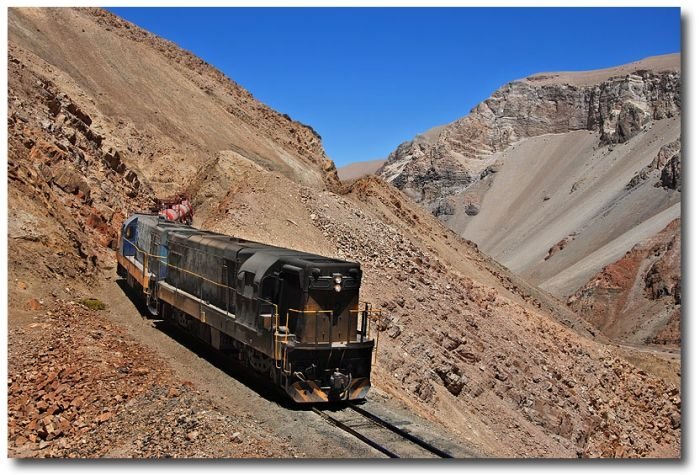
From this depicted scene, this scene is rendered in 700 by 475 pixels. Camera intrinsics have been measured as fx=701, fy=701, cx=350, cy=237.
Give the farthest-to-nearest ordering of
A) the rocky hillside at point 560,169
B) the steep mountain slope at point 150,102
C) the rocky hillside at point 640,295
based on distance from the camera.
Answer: the rocky hillside at point 560,169 < the rocky hillside at point 640,295 < the steep mountain slope at point 150,102

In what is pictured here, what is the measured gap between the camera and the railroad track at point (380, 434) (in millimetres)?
12539

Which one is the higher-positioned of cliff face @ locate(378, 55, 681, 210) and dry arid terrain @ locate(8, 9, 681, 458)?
cliff face @ locate(378, 55, 681, 210)

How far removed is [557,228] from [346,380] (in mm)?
101942

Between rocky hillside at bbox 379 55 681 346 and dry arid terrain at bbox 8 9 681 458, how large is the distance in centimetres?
3618

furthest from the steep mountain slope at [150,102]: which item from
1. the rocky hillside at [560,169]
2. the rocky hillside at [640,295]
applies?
the rocky hillside at [560,169]

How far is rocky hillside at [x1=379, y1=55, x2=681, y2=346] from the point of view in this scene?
93188 mm

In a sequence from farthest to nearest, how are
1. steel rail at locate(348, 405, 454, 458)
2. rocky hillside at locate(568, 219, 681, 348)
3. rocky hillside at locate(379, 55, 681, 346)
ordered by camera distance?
1. rocky hillside at locate(379, 55, 681, 346)
2. rocky hillside at locate(568, 219, 681, 348)
3. steel rail at locate(348, 405, 454, 458)

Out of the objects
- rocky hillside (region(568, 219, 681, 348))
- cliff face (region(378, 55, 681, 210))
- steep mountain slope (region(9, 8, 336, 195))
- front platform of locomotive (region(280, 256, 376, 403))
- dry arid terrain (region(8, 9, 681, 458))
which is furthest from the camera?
cliff face (region(378, 55, 681, 210))

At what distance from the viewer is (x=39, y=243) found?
70.4 feet

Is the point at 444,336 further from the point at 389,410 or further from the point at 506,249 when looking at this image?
the point at 506,249

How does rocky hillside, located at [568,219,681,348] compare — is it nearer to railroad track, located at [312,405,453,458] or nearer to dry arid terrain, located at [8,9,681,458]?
dry arid terrain, located at [8,9,681,458]

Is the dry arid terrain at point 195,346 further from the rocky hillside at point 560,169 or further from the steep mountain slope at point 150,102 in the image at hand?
the rocky hillside at point 560,169

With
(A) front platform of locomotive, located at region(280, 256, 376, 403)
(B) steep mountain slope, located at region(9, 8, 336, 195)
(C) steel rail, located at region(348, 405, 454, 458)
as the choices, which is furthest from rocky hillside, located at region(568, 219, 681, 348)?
(C) steel rail, located at region(348, 405, 454, 458)

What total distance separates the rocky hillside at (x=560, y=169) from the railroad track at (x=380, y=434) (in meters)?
66.0
